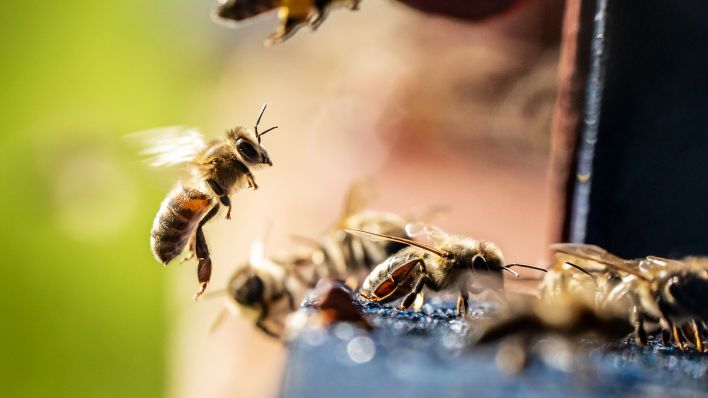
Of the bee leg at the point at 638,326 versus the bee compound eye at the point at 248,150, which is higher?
the bee compound eye at the point at 248,150

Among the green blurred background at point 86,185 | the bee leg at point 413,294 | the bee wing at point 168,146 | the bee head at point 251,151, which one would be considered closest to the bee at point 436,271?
the bee leg at point 413,294

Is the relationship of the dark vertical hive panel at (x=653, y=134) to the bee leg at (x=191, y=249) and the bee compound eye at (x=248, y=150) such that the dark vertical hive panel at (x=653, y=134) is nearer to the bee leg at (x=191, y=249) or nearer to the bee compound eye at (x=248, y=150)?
the bee compound eye at (x=248, y=150)

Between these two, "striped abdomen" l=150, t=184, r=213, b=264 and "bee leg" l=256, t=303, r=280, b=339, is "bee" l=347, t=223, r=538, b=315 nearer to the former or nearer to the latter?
"striped abdomen" l=150, t=184, r=213, b=264

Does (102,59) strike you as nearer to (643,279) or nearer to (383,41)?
(383,41)

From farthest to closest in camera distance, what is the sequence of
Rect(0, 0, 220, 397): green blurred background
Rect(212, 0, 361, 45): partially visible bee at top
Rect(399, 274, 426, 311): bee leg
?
Rect(0, 0, 220, 397): green blurred background
Rect(212, 0, 361, 45): partially visible bee at top
Rect(399, 274, 426, 311): bee leg

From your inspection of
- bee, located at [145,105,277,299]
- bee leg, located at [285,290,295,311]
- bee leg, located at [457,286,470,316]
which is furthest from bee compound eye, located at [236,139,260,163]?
bee leg, located at [457,286,470,316]
